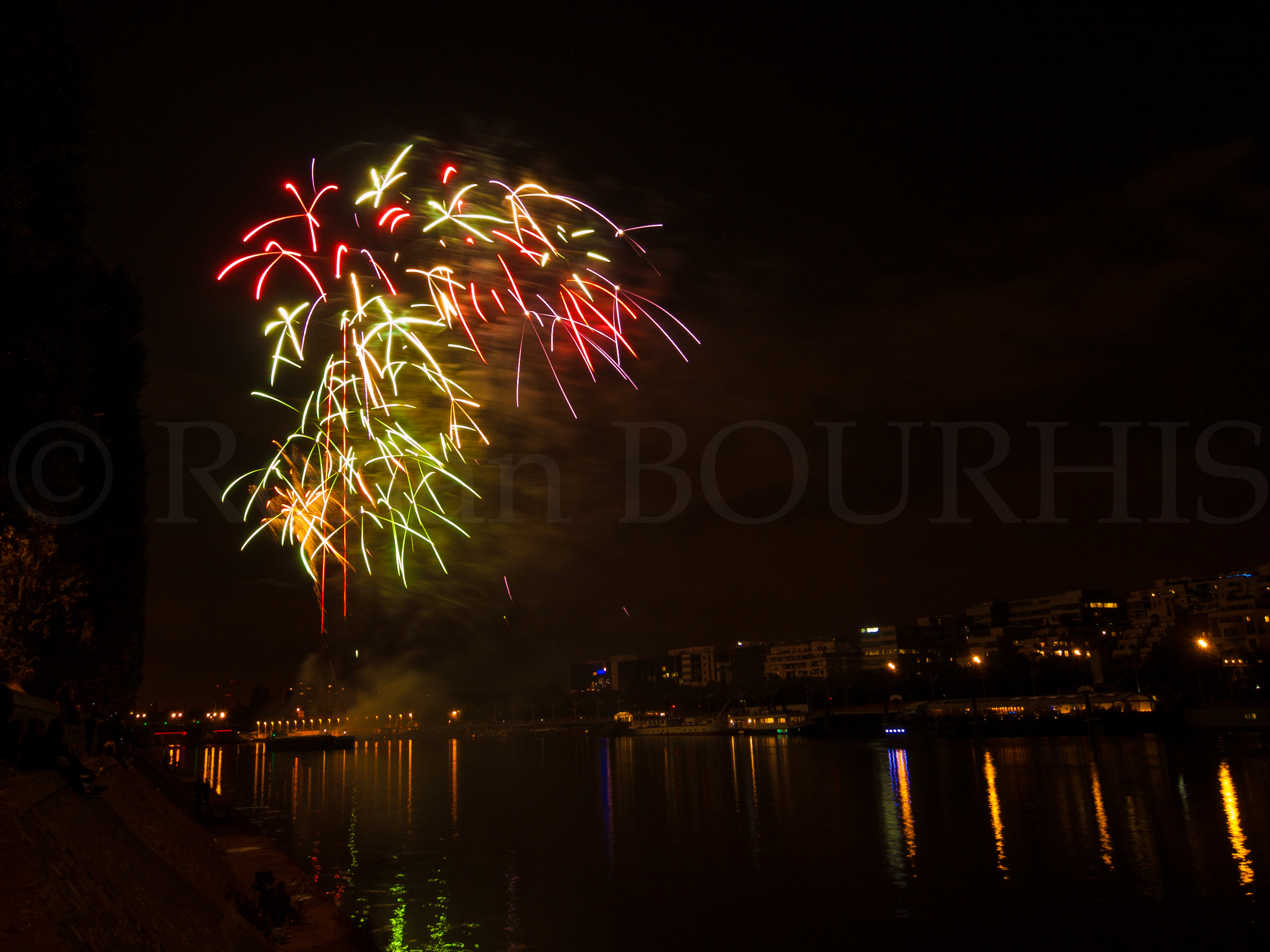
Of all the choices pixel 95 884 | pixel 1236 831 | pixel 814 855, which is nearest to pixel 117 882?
pixel 95 884

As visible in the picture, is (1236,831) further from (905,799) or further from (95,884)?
(95,884)

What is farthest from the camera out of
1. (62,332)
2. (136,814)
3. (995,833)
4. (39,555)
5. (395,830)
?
(395,830)

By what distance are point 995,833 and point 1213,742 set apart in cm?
3628

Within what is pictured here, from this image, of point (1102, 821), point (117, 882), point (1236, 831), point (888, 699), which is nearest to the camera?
point (117, 882)

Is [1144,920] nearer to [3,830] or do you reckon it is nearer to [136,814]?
[3,830]

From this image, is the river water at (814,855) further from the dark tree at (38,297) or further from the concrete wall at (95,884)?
the dark tree at (38,297)

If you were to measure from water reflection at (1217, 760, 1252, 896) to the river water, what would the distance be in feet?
0.25

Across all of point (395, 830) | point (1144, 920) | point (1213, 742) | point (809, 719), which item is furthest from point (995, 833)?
point (809, 719)

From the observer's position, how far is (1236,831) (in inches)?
806

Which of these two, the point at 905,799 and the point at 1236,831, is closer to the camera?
the point at 1236,831

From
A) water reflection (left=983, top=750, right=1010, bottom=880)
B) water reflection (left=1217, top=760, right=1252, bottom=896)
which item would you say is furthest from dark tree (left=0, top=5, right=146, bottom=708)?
water reflection (left=1217, top=760, right=1252, bottom=896)

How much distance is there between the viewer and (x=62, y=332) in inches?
405

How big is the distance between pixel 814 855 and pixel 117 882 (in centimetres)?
1585

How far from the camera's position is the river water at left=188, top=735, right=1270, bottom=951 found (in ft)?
46.5
